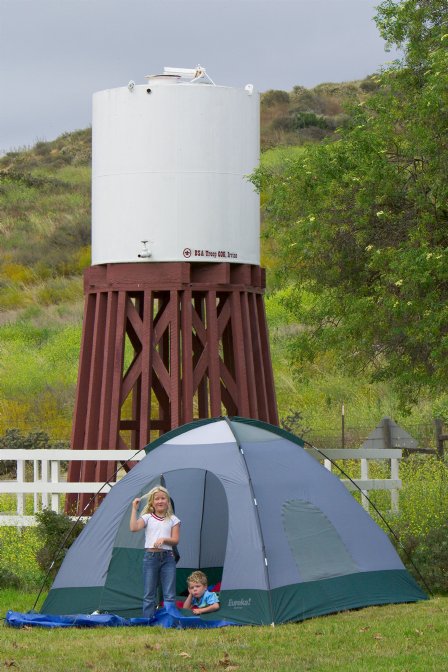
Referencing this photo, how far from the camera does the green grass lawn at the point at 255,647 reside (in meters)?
11.5

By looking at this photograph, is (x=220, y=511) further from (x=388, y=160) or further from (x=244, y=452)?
(x=388, y=160)

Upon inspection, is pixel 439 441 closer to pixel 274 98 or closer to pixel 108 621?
pixel 108 621

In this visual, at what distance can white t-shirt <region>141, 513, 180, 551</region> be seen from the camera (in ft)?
46.3

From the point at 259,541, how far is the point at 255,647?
1848mm

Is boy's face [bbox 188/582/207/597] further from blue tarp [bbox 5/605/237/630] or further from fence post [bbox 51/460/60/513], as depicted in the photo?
fence post [bbox 51/460/60/513]

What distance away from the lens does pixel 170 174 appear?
20.7m

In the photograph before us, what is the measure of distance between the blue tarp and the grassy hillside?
962cm

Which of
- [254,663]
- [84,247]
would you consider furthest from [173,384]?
[84,247]

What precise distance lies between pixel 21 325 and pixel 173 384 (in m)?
33.2

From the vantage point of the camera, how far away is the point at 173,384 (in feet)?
67.6

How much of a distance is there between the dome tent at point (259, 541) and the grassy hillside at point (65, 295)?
24.8ft

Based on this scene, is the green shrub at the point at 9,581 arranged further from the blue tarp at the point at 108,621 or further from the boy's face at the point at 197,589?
the boy's face at the point at 197,589

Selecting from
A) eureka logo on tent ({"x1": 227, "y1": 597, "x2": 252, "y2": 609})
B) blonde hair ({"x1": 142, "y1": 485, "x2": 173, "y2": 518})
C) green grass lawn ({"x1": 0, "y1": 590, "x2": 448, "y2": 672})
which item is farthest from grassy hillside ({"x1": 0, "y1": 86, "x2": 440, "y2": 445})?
green grass lawn ({"x1": 0, "y1": 590, "x2": 448, "y2": 672})

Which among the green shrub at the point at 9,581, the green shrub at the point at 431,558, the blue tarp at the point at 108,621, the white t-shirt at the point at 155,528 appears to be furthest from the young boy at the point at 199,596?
the green shrub at the point at 9,581
